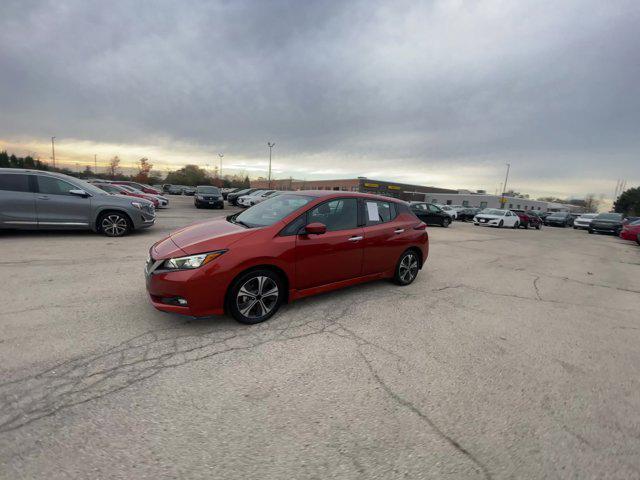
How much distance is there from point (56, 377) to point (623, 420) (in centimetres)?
445

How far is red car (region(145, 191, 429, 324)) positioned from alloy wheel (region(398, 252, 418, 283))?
17 cm

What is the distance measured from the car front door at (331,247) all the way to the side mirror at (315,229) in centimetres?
12

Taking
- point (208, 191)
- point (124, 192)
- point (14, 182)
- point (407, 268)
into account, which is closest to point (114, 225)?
point (14, 182)

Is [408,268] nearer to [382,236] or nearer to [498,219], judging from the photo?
[382,236]

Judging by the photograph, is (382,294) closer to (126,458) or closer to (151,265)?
(151,265)

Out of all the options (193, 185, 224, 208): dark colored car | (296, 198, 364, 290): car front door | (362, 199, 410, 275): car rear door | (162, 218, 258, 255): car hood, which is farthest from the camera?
(193, 185, 224, 208): dark colored car

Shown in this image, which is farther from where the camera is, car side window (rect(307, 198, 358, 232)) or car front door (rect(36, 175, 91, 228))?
car front door (rect(36, 175, 91, 228))

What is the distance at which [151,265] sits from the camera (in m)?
3.45

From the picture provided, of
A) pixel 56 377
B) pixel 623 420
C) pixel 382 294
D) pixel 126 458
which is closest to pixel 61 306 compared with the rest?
pixel 56 377

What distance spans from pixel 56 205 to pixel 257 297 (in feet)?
23.7

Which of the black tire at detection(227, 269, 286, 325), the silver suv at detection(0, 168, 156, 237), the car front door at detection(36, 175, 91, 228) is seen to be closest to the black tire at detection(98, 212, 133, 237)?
the silver suv at detection(0, 168, 156, 237)

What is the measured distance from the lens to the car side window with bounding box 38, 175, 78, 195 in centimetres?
748

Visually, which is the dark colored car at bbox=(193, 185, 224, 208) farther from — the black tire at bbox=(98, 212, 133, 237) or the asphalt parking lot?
the asphalt parking lot

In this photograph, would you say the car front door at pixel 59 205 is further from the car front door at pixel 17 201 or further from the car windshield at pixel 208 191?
the car windshield at pixel 208 191
